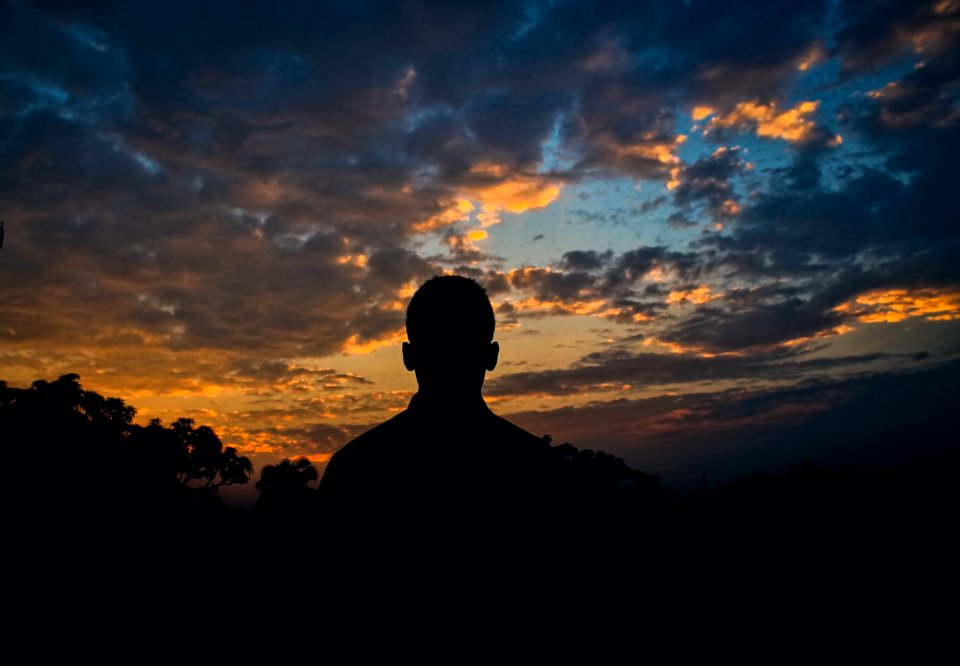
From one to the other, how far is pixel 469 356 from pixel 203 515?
29.4m

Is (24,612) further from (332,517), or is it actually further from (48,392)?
(48,392)

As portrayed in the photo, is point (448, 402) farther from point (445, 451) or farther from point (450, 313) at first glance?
point (450, 313)

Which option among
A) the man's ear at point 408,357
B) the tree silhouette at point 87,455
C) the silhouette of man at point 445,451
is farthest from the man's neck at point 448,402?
the tree silhouette at point 87,455

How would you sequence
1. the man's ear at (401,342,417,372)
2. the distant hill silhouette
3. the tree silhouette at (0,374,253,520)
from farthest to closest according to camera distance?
the tree silhouette at (0,374,253,520), the man's ear at (401,342,417,372), the distant hill silhouette

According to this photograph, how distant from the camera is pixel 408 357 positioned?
2.44 meters

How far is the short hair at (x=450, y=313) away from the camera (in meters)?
2.32

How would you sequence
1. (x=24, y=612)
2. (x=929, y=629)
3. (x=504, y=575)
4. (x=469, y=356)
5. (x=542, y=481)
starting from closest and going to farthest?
(x=504, y=575) < (x=542, y=481) < (x=469, y=356) < (x=929, y=629) < (x=24, y=612)

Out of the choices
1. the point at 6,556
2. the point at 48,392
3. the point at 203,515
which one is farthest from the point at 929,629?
the point at 48,392

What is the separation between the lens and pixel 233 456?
44.1 metres

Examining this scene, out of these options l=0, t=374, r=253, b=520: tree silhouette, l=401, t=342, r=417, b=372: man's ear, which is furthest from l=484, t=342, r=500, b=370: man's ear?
l=0, t=374, r=253, b=520: tree silhouette

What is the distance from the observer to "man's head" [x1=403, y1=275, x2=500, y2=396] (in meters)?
2.30

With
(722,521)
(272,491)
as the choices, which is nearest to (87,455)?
(272,491)

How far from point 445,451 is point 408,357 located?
0.47m

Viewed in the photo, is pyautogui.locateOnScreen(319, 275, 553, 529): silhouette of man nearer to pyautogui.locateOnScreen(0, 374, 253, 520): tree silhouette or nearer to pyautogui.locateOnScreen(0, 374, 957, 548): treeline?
pyautogui.locateOnScreen(0, 374, 957, 548): treeline
